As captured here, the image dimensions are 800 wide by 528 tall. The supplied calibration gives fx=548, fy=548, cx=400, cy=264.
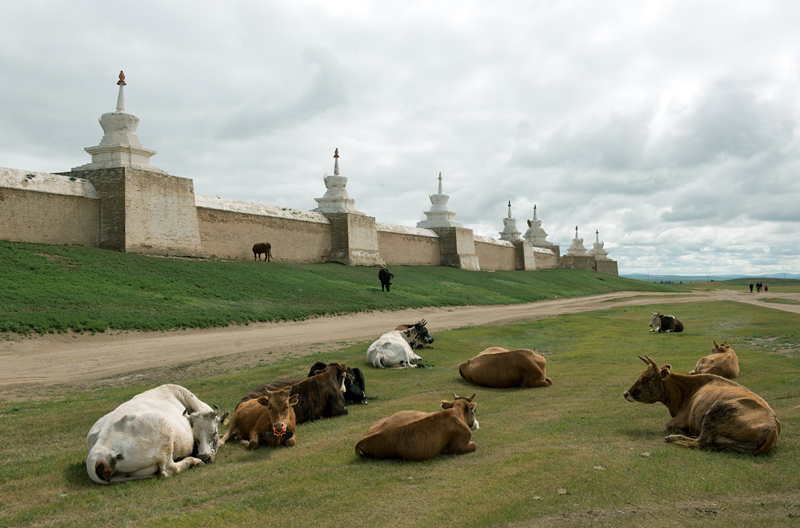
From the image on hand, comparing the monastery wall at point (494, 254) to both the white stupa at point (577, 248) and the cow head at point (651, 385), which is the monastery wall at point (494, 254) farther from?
the cow head at point (651, 385)

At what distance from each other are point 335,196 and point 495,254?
Result: 24503mm

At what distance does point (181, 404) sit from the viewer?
5.90 m

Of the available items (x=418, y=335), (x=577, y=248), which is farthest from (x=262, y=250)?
(x=577, y=248)

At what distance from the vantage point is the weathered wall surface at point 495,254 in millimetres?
55594

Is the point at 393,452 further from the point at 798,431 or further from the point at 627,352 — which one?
the point at 627,352

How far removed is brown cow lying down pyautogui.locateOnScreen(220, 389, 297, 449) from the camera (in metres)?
5.85

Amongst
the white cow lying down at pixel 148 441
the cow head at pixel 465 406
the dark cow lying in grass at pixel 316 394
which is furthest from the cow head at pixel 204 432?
the cow head at pixel 465 406

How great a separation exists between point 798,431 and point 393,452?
3.73m

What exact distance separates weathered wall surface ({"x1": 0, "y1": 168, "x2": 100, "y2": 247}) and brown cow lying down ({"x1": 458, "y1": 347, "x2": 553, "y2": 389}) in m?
21.0

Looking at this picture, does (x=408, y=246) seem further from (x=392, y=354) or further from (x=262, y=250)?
(x=392, y=354)

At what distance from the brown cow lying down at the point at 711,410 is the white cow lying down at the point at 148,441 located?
15.1 feet

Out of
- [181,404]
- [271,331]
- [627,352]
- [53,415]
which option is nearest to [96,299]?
[271,331]

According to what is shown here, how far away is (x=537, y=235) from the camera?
244 feet

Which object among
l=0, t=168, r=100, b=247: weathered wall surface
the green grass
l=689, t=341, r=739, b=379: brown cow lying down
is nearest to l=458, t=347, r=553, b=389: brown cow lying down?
l=689, t=341, r=739, b=379: brown cow lying down
